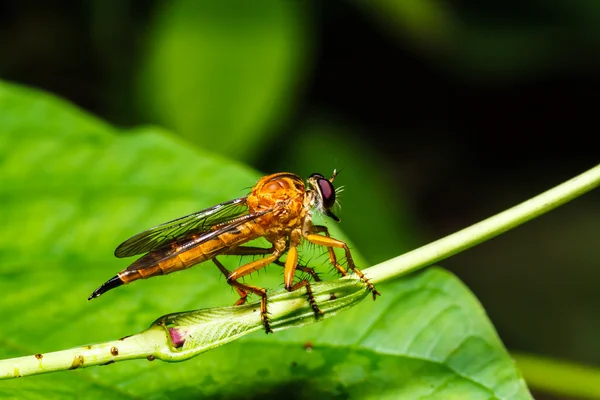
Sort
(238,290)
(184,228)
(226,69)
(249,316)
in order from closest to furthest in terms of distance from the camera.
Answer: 1. (249,316)
2. (238,290)
3. (184,228)
4. (226,69)

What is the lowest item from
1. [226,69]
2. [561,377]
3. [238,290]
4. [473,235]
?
[561,377]

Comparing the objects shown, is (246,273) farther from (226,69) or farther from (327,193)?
(226,69)

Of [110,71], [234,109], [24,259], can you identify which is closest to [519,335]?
[234,109]

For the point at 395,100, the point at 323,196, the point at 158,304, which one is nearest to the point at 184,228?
the point at 158,304

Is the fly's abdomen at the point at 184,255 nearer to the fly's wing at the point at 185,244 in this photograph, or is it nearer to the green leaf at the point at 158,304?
the fly's wing at the point at 185,244

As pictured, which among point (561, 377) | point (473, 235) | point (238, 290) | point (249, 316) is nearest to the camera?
point (473, 235)

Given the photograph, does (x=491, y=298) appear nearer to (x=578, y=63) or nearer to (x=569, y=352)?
(x=569, y=352)

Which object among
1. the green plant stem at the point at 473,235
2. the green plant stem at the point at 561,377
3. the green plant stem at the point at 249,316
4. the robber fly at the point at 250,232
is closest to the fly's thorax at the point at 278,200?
the robber fly at the point at 250,232

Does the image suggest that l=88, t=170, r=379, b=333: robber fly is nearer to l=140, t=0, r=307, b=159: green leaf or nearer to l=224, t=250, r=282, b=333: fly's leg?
l=224, t=250, r=282, b=333: fly's leg
